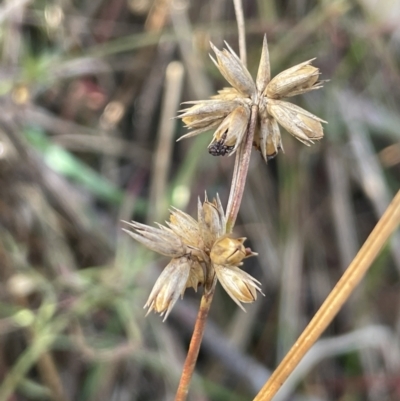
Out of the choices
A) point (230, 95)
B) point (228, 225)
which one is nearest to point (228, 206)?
point (228, 225)

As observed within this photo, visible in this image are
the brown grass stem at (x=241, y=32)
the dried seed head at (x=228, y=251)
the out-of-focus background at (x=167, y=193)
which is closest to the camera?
the dried seed head at (x=228, y=251)

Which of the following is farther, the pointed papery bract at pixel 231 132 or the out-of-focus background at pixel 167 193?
the out-of-focus background at pixel 167 193

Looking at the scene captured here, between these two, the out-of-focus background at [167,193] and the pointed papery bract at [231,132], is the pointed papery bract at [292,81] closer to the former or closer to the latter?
the pointed papery bract at [231,132]

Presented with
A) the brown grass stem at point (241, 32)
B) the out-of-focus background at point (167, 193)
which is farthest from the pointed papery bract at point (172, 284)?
the out-of-focus background at point (167, 193)

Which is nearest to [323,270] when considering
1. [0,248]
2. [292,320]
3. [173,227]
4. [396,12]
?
[292,320]

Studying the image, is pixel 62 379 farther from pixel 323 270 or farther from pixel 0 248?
pixel 323 270

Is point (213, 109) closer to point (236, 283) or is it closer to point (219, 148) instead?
point (219, 148)

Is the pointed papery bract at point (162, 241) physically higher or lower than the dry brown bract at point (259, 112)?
lower
